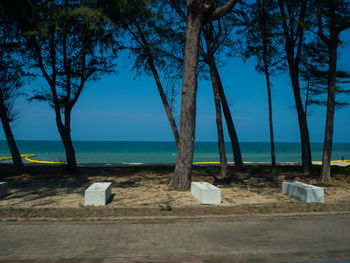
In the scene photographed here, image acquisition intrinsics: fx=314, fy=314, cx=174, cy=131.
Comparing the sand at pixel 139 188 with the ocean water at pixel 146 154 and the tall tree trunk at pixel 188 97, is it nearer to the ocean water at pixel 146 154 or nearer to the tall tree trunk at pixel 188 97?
the tall tree trunk at pixel 188 97

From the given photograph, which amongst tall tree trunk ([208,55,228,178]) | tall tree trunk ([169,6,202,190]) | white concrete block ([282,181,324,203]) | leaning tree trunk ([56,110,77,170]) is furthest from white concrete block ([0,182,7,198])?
white concrete block ([282,181,324,203])

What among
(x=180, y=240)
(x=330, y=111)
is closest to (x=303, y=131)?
(x=330, y=111)

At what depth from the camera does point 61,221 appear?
6.82m

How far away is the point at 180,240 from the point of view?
546 centimetres

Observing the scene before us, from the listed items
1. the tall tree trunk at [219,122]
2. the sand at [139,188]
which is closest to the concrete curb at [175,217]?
the sand at [139,188]

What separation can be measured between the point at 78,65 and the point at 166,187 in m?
8.92

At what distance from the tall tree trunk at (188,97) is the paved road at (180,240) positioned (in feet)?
12.9

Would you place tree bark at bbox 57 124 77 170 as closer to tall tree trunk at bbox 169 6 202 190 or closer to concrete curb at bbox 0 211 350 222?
tall tree trunk at bbox 169 6 202 190

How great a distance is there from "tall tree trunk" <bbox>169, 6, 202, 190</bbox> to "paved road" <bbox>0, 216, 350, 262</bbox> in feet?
12.9

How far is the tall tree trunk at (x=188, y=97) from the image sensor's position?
10.5 meters

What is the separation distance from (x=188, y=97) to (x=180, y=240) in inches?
235

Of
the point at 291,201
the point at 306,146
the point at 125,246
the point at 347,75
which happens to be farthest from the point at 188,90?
the point at 347,75

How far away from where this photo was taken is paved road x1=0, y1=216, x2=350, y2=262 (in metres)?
4.70

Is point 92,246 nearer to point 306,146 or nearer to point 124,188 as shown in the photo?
point 124,188
